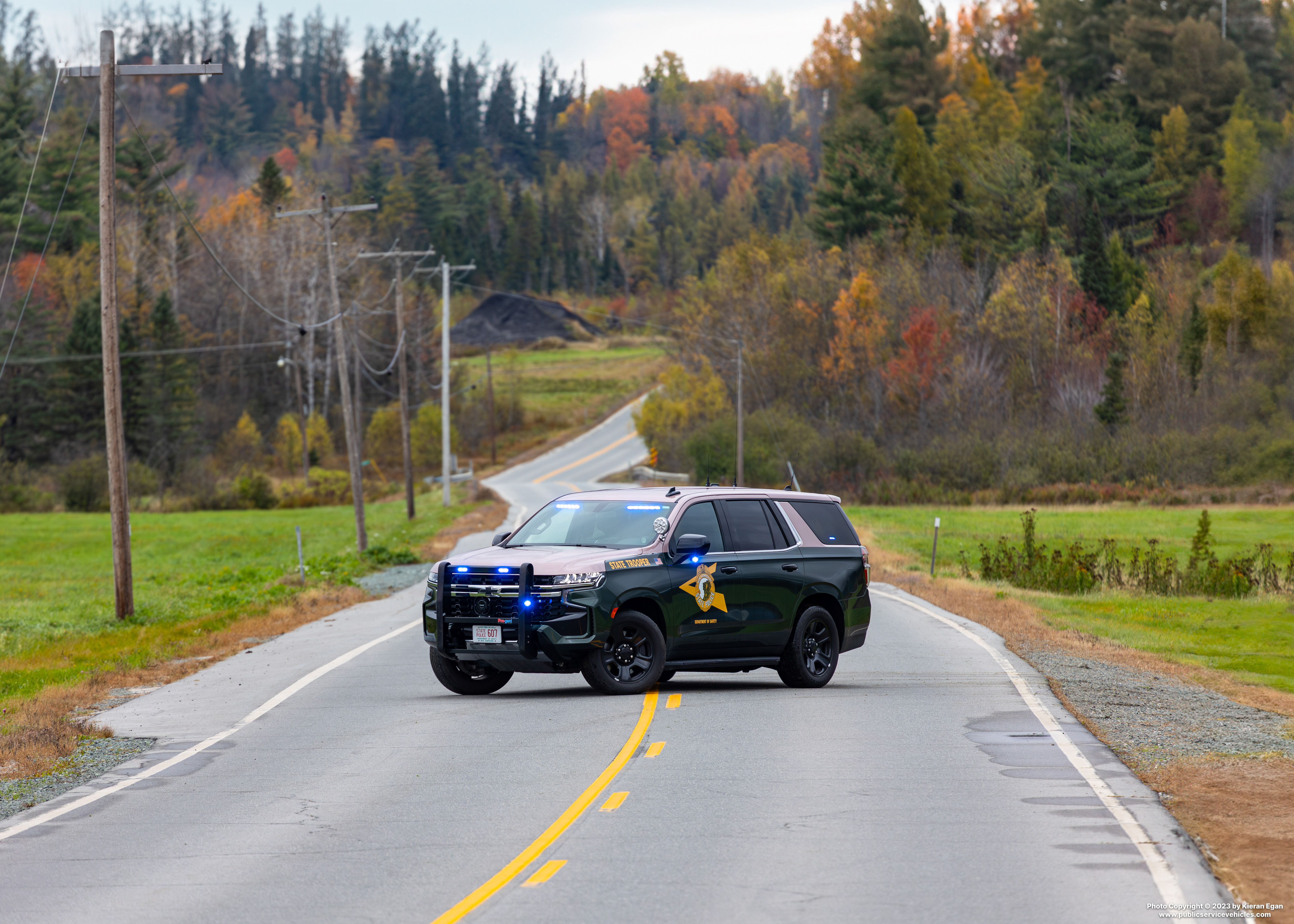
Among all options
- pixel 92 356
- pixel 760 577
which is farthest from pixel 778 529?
pixel 92 356

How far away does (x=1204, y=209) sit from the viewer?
315 feet

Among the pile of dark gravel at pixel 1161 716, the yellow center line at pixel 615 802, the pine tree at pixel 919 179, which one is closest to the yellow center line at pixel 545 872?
the yellow center line at pixel 615 802

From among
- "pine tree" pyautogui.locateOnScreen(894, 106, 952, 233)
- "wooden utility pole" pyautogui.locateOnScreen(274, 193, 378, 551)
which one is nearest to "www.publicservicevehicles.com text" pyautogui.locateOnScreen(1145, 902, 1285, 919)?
"wooden utility pole" pyautogui.locateOnScreen(274, 193, 378, 551)

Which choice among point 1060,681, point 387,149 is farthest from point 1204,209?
point 387,149

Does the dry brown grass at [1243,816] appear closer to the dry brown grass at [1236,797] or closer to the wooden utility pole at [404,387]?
the dry brown grass at [1236,797]

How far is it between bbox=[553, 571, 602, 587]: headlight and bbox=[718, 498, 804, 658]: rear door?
156 cm

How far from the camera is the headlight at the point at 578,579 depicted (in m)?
14.2

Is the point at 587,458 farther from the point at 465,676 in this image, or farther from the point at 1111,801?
the point at 1111,801

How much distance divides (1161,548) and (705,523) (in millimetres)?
31908

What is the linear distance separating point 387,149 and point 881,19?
93929 millimetres

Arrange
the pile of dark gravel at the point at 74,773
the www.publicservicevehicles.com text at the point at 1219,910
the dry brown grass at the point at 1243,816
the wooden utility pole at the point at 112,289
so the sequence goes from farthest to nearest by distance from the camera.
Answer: the wooden utility pole at the point at 112,289, the pile of dark gravel at the point at 74,773, the dry brown grass at the point at 1243,816, the www.publicservicevehicles.com text at the point at 1219,910

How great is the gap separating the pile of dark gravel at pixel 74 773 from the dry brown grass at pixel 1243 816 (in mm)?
7544

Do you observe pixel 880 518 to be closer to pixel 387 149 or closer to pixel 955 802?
pixel 955 802

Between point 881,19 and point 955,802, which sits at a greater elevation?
point 881,19
